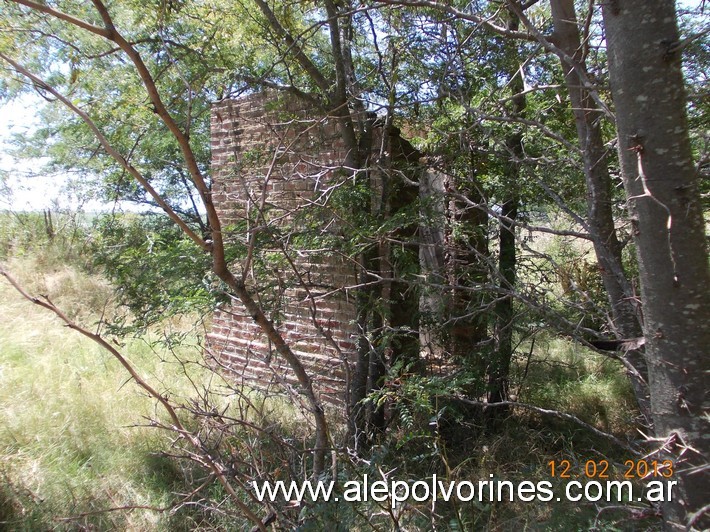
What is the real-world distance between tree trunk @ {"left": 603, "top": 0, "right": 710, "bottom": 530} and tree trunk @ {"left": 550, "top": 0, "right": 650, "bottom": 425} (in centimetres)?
40

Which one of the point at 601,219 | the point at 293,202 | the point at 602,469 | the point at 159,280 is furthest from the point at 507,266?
the point at 159,280

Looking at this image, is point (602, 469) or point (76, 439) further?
point (76, 439)

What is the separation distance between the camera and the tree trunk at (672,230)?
1400 mm

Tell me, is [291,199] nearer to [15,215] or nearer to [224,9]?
[224,9]

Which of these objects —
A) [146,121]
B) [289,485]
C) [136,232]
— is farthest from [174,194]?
[289,485]

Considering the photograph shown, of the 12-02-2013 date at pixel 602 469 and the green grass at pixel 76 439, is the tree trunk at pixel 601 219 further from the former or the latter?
the green grass at pixel 76 439

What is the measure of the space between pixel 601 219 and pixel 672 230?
2.37 ft

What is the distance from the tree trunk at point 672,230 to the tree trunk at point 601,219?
40 centimetres

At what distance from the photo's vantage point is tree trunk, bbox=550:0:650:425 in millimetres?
1949

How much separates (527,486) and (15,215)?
11.2 metres

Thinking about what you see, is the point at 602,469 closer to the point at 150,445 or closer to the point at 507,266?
the point at 507,266

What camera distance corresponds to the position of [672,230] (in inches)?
55.5

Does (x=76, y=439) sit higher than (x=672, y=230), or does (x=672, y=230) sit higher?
(x=672, y=230)

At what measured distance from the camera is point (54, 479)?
331cm
